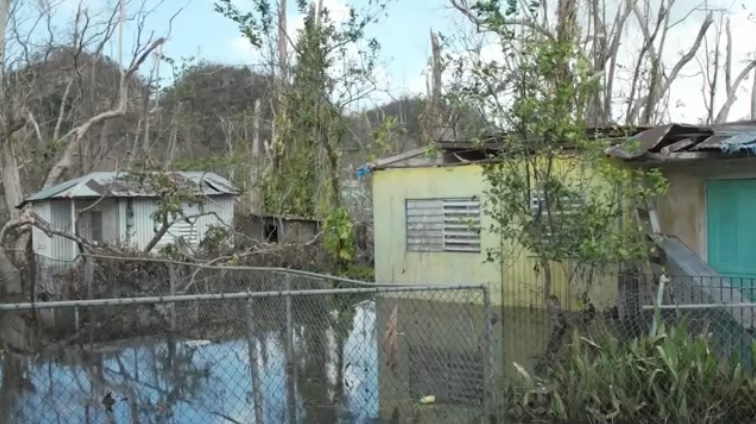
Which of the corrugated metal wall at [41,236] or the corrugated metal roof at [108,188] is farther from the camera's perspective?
the corrugated metal wall at [41,236]

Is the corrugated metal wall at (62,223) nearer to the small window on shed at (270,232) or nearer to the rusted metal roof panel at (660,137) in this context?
the small window on shed at (270,232)

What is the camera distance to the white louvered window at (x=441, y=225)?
14.6 meters

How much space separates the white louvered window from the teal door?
12.9ft

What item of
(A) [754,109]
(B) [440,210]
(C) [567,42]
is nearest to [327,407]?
(C) [567,42]

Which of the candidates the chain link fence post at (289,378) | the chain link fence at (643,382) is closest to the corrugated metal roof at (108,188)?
the chain link fence post at (289,378)

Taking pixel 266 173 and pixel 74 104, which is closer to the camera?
pixel 266 173

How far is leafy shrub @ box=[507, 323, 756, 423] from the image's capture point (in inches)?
246

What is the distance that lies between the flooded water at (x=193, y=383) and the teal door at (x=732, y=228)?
5660mm

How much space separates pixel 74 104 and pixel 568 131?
29167 mm

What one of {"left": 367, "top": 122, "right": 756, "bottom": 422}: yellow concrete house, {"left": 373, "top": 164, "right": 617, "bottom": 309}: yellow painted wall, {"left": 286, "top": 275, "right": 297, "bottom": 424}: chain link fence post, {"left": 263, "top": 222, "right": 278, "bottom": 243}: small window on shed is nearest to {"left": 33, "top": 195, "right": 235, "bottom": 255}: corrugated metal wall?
{"left": 263, "top": 222, "right": 278, "bottom": 243}: small window on shed

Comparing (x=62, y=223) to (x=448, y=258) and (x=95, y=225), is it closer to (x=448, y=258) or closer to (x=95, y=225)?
(x=95, y=225)

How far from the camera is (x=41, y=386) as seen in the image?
8.69 meters

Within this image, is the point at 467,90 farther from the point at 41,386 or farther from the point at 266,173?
the point at 266,173

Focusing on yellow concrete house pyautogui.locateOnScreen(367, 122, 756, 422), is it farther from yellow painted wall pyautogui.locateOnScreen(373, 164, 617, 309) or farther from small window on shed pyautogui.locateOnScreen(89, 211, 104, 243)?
small window on shed pyautogui.locateOnScreen(89, 211, 104, 243)
